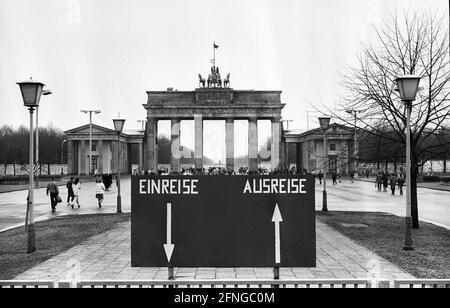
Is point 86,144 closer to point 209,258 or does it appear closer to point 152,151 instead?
point 152,151

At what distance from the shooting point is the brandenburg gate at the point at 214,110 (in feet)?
233

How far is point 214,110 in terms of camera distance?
237ft

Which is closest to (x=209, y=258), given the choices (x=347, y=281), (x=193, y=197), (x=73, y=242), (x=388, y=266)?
(x=193, y=197)

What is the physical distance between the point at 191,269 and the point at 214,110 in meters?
64.0

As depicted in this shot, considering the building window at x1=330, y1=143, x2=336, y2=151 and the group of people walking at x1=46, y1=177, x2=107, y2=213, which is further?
the building window at x1=330, y1=143, x2=336, y2=151

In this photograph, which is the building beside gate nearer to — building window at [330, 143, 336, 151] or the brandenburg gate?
the brandenburg gate

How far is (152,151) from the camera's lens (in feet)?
231

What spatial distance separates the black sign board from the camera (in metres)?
4.36

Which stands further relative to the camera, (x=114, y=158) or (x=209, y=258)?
(x=114, y=158)

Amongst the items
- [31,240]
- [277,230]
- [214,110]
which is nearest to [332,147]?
[214,110]

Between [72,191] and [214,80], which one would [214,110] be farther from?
[72,191]

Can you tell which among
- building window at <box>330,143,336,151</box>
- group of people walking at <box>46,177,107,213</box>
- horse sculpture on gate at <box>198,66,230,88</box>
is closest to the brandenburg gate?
horse sculpture on gate at <box>198,66,230,88</box>

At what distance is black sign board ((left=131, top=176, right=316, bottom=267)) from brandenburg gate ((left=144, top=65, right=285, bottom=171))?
65.1 meters
